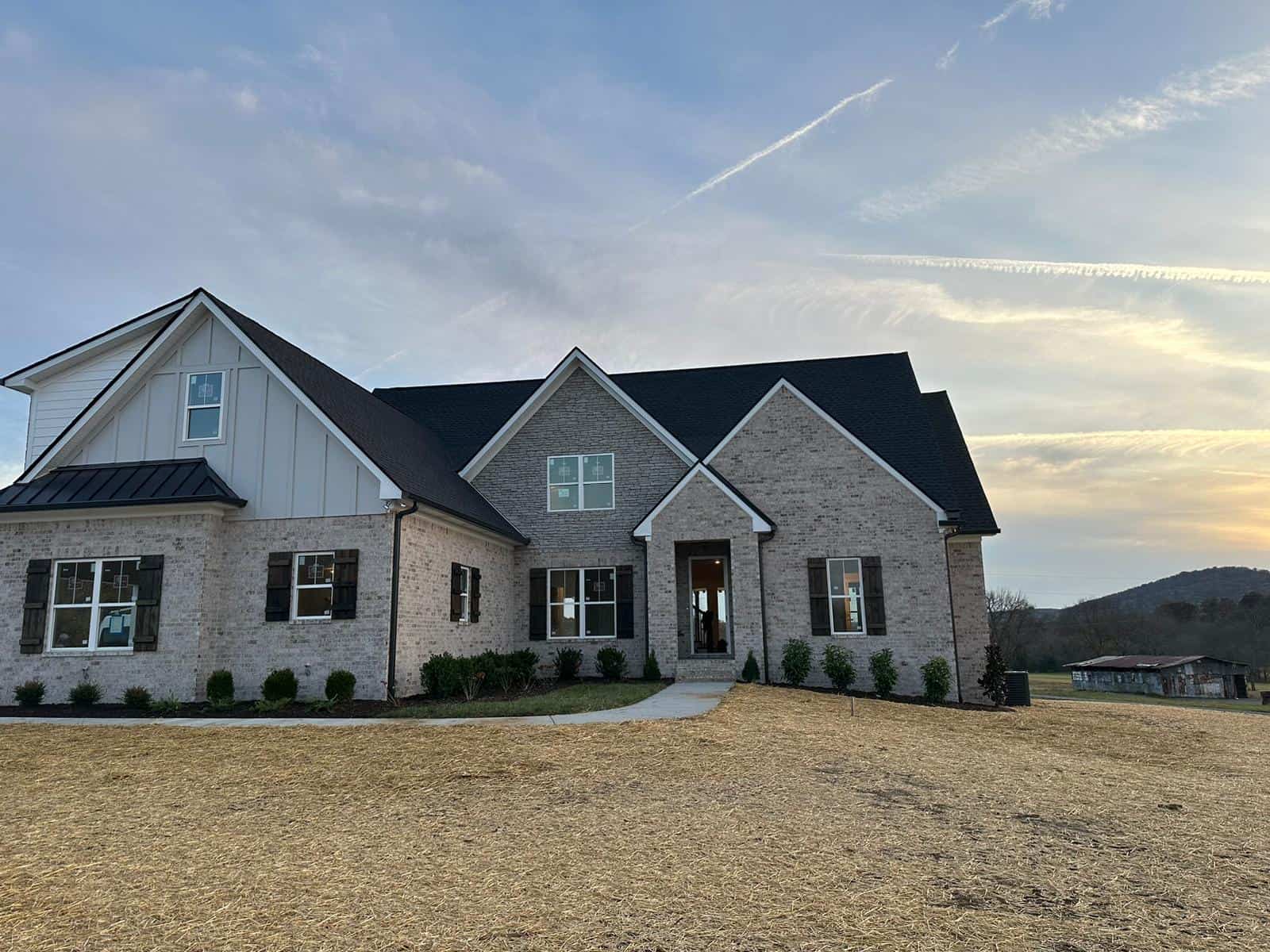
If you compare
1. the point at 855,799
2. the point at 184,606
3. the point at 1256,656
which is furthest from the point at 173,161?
the point at 1256,656

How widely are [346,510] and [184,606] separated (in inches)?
132

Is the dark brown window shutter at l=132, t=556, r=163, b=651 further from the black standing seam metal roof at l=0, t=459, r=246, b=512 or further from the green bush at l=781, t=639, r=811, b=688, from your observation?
the green bush at l=781, t=639, r=811, b=688

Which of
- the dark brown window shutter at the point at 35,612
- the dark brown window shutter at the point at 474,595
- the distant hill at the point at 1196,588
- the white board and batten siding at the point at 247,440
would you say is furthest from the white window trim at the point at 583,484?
the distant hill at the point at 1196,588

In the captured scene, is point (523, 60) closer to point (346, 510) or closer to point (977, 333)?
point (346, 510)

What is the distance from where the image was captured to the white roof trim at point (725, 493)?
1939cm

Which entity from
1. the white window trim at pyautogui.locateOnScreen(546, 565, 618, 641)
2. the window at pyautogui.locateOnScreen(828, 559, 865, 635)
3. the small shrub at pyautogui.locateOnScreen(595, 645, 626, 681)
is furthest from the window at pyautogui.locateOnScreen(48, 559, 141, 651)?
the window at pyautogui.locateOnScreen(828, 559, 865, 635)

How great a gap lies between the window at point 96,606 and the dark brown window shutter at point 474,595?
6.50 m

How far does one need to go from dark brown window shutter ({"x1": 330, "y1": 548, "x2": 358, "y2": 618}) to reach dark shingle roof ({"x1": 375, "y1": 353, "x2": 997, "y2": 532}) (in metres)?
6.93

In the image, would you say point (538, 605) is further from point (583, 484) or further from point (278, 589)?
point (278, 589)

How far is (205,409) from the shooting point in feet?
56.8

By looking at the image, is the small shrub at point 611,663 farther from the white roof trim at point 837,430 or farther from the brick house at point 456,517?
the white roof trim at point 837,430

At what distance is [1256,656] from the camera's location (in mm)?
56594

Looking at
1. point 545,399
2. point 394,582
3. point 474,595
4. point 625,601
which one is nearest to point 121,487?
point 394,582

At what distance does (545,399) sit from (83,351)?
10.8 metres
